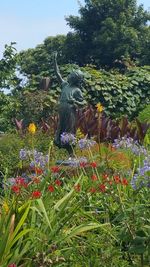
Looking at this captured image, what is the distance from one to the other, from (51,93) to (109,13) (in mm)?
15571

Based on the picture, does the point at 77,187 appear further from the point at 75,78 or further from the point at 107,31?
the point at 107,31

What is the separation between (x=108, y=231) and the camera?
13.8ft

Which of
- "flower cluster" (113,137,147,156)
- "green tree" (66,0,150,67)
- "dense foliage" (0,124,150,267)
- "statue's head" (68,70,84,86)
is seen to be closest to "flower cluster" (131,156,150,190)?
"dense foliage" (0,124,150,267)

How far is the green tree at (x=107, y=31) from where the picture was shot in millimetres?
30156

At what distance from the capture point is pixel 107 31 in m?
30.2

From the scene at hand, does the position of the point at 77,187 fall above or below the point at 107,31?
below

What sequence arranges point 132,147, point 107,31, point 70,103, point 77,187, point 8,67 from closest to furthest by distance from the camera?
point 77,187 → point 132,147 → point 70,103 → point 8,67 → point 107,31

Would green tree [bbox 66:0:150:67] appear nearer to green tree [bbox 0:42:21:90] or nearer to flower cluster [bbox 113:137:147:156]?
green tree [bbox 0:42:21:90]

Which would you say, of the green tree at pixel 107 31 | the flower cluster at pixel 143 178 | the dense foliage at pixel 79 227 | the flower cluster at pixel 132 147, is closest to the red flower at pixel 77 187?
the dense foliage at pixel 79 227

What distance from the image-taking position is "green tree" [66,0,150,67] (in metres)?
30.2

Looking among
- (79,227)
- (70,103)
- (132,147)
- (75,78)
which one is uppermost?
(75,78)

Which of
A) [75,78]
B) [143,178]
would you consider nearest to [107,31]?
[75,78]

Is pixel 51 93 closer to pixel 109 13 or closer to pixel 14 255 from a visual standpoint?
pixel 14 255

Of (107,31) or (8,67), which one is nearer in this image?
(8,67)
